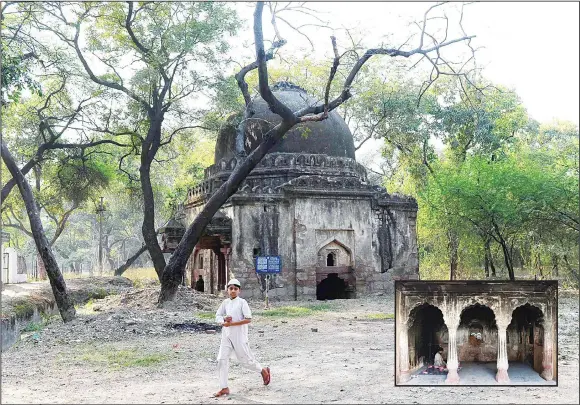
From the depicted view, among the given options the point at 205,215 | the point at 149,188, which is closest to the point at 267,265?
the point at 205,215

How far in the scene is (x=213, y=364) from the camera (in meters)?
7.99

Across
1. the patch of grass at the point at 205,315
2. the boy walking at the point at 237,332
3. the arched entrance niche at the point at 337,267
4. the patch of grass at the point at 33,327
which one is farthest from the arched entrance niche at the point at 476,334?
the arched entrance niche at the point at 337,267

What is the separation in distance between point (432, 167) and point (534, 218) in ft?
50.6

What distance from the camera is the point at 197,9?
15133mm

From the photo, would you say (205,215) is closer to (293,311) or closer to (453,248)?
(293,311)

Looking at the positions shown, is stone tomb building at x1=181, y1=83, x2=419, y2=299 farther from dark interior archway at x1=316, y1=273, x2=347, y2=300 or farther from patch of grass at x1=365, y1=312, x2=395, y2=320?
patch of grass at x1=365, y1=312, x2=395, y2=320

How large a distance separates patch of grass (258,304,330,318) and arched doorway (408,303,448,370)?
6.90m

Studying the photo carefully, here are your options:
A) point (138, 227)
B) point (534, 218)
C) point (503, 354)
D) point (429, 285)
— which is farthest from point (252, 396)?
point (138, 227)

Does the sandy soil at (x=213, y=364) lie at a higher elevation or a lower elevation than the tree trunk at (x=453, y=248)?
lower

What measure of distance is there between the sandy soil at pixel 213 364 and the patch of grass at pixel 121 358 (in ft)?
0.05

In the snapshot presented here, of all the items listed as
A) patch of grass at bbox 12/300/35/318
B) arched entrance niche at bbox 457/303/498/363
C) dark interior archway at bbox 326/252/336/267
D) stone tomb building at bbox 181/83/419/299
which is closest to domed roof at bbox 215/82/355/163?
stone tomb building at bbox 181/83/419/299

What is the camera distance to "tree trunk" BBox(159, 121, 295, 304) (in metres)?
12.9

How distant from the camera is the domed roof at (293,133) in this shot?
1811cm

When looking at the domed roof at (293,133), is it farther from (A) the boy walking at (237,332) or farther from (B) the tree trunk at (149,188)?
(A) the boy walking at (237,332)
